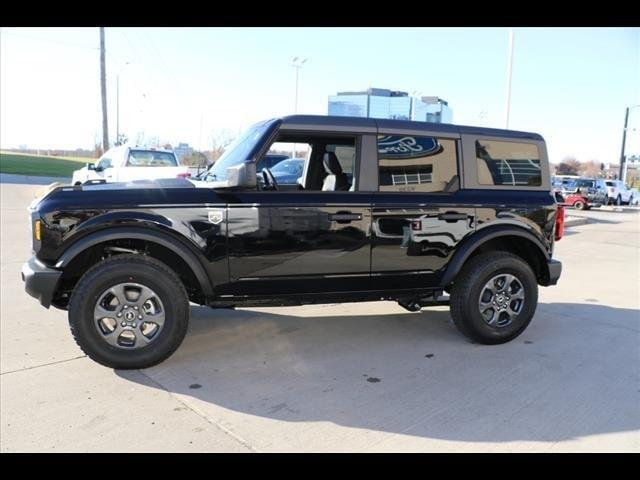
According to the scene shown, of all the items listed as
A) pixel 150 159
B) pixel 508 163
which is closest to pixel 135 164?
pixel 150 159

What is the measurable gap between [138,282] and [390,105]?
91.8ft

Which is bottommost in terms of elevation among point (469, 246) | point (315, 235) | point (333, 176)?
point (469, 246)

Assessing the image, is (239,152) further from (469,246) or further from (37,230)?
(469,246)

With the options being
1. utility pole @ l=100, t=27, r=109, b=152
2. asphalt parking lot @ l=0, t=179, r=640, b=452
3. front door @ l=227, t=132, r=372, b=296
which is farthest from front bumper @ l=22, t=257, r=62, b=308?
utility pole @ l=100, t=27, r=109, b=152

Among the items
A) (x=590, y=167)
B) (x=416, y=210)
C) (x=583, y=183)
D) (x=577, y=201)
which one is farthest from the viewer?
(x=590, y=167)

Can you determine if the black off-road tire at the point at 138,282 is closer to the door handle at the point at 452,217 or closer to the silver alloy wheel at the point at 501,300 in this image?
the door handle at the point at 452,217

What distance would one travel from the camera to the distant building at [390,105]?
2688 centimetres

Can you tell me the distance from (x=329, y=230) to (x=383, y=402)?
4.56ft

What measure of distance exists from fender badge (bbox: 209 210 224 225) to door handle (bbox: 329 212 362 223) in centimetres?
86

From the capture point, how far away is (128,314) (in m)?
3.83

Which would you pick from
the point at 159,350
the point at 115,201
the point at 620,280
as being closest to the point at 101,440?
the point at 159,350

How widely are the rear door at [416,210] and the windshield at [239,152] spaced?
1017 millimetres

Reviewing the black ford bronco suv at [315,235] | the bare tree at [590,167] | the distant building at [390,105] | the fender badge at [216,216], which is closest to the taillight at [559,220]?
the black ford bronco suv at [315,235]
